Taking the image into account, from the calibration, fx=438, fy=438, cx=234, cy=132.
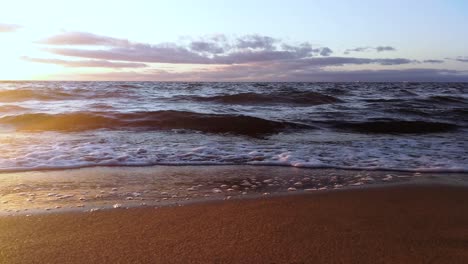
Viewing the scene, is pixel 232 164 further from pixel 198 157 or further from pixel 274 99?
pixel 274 99

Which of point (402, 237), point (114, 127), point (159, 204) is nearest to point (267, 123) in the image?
point (114, 127)

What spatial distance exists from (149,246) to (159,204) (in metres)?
1.08

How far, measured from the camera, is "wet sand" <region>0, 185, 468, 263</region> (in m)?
2.80

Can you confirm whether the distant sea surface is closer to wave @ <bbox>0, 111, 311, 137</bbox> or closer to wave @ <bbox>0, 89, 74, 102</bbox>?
wave @ <bbox>0, 111, 311, 137</bbox>

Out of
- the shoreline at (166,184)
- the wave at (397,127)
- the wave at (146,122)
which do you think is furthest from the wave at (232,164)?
the wave at (397,127)

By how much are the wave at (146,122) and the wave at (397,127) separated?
135cm

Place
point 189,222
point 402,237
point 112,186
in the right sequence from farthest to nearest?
1. point 112,186
2. point 189,222
3. point 402,237

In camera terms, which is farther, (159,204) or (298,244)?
(159,204)

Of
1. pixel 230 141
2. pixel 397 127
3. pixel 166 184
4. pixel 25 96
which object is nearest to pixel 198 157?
pixel 166 184

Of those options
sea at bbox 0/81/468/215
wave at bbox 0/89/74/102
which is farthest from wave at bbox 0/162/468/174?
wave at bbox 0/89/74/102

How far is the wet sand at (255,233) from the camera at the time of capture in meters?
2.80

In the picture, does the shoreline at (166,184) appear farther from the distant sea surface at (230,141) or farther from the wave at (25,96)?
the wave at (25,96)

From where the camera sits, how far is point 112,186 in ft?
15.7

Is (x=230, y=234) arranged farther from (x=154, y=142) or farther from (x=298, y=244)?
(x=154, y=142)
